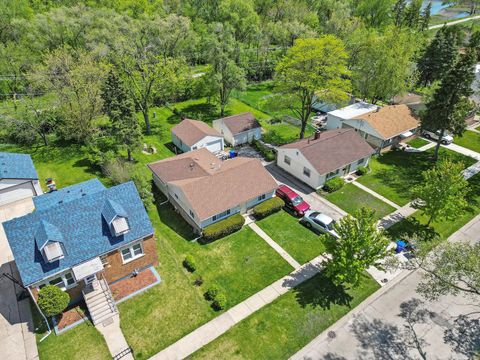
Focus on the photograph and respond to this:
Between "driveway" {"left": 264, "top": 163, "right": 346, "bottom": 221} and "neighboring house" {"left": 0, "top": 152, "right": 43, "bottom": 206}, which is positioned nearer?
"neighboring house" {"left": 0, "top": 152, "right": 43, "bottom": 206}

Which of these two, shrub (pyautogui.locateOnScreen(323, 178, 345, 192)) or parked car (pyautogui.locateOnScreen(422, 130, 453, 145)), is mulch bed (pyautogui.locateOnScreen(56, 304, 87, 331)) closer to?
shrub (pyautogui.locateOnScreen(323, 178, 345, 192))

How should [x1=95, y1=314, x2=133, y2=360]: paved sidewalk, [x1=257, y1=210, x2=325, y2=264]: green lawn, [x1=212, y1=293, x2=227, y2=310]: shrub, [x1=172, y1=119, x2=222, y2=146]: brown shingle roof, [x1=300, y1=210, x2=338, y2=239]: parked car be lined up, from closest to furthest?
[x1=95, y1=314, x2=133, y2=360]: paved sidewalk, [x1=212, y1=293, x2=227, y2=310]: shrub, [x1=257, y1=210, x2=325, y2=264]: green lawn, [x1=300, y1=210, x2=338, y2=239]: parked car, [x1=172, y1=119, x2=222, y2=146]: brown shingle roof

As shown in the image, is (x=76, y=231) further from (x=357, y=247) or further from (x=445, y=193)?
(x=445, y=193)

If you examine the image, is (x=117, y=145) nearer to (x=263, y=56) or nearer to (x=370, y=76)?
(x=370, y=76)

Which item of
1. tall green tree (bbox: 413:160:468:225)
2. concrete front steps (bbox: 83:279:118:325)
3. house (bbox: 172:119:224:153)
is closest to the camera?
concrete front steps (bbox: 83:279:118:325)

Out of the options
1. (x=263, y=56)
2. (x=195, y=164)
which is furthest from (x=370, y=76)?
(x=195, y=164)

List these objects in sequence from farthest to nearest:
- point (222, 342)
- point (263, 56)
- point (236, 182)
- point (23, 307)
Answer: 1. point (263, 56)
2. point (236, 182)
3. point (23, 307)
4. point (222, 342)

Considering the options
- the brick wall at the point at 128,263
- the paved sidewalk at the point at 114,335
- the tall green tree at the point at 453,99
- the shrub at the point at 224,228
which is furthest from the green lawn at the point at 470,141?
the paved sidewalk at the point at 114,335

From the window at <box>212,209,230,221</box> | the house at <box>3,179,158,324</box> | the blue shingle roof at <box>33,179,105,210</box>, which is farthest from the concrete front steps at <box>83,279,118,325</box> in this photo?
the window at <box>212,209,230,221</box>
